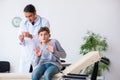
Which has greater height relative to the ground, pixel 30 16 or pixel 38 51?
pixel 30 16

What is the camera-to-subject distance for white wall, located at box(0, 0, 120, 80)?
5648 millimetres

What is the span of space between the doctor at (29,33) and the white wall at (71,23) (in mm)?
2231

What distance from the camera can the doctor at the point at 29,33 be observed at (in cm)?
333

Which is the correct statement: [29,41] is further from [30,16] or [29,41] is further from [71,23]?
[71,23]

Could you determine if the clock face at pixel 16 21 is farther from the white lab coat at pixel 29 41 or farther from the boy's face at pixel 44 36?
the boy's face at pixel 44 36

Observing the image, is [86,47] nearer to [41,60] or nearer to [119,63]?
[119,63]

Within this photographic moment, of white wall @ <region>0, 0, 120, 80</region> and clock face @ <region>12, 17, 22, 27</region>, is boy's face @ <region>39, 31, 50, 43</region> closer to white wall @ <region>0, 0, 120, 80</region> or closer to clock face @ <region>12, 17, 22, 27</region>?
white wall @ <region>0, 0, 120, 80</region>

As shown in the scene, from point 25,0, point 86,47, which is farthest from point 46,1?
point 86,47

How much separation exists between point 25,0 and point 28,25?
2405 mm

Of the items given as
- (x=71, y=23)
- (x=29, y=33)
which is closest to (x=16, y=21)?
(x=71, y=23)

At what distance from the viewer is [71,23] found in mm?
5715

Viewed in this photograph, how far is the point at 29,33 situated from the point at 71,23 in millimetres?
2433

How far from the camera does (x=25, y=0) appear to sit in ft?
19.0

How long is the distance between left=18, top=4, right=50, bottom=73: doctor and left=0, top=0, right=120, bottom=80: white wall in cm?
223
